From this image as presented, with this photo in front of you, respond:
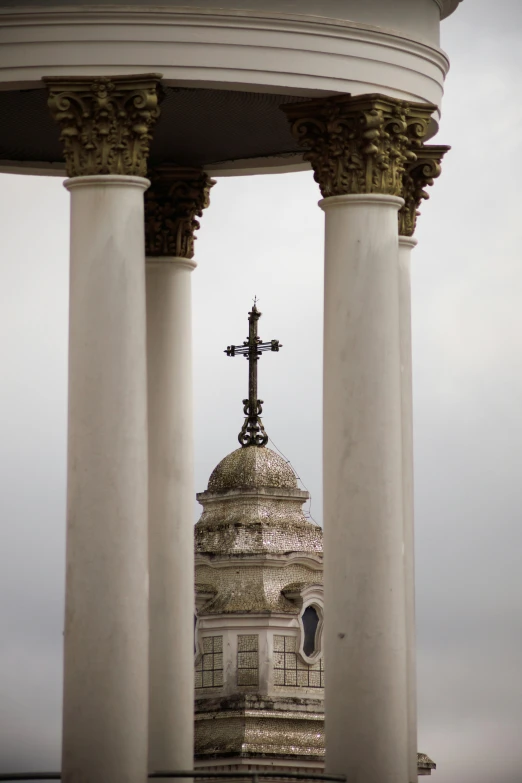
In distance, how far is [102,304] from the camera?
39688 millimetres

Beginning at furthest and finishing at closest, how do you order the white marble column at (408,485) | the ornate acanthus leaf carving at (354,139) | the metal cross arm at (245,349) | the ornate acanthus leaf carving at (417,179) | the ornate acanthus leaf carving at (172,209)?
the metal cross arm at (245,349) → the ornate acanthus leaf carving at (172,209) → the ornate acanthus leaf carving at (417,179) → the white marble column at (408,485) → the ornate acanthus leaf carving at (354,139)

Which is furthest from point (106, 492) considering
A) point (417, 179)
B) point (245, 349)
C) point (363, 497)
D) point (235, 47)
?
point (245, 349)

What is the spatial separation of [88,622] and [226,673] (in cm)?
4706

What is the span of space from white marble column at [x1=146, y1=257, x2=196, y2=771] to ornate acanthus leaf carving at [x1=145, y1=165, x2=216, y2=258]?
11.5 inches

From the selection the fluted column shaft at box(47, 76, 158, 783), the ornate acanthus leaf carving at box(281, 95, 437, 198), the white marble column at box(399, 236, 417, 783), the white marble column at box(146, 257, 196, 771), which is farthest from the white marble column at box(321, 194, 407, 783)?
the white marble column at box(146, 257, 196, 771)

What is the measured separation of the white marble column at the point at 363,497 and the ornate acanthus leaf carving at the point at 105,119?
11.5ft

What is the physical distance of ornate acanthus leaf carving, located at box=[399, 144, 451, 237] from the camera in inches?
1764

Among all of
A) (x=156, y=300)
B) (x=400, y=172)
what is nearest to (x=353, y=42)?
(x=400, y=172)

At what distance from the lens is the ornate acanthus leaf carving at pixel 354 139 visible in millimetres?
41250

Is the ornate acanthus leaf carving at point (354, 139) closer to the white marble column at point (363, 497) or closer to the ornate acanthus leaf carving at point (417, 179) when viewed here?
the white marble column at point (363, 497)

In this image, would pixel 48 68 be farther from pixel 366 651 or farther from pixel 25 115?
pixel 366 651

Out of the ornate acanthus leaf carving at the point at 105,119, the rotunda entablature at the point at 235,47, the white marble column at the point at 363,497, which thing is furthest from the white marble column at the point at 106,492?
the white marble column at the point at 363,497

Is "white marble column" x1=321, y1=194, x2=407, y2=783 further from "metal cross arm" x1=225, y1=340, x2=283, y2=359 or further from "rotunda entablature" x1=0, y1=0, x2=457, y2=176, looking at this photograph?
"metal cross arm" x1=225, y1=340, x2=283, y2=359

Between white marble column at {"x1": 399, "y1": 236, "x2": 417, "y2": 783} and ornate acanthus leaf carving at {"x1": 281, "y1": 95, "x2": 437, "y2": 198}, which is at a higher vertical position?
ornate acanthus leaf carving at {"x1": 281, "y1": 95, "x2": 437, "y2": 198}
